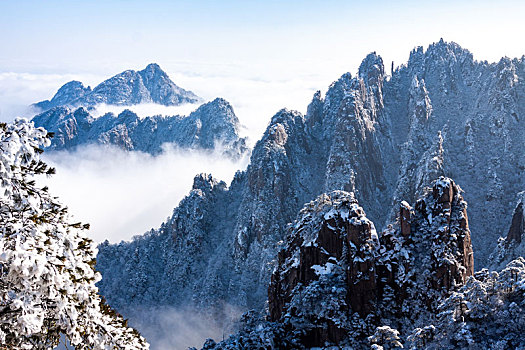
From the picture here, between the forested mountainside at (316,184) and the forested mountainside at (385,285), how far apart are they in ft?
234

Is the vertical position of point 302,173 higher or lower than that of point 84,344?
lower

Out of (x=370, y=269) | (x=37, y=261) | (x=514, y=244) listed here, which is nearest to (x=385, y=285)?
(x=370, y=269)

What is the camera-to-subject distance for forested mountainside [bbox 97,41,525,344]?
150m

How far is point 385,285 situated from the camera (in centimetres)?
6206

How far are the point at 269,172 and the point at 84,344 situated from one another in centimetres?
15815

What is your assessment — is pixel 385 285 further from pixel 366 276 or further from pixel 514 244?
pixel 514 244

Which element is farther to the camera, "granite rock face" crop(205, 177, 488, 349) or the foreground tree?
"granite rock face" crop(205, 177, 488, 349)

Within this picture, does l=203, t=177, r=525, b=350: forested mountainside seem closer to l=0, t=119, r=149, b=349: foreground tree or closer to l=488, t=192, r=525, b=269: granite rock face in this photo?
l=488, t=192, r=525, b=269: granite rock face

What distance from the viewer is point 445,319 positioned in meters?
47.8

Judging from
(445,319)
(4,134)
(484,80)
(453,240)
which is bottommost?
(445,319)

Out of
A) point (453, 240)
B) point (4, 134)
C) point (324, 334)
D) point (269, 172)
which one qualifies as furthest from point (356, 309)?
point (269, 172)

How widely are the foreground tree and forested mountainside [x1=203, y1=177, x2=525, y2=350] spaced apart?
142ft

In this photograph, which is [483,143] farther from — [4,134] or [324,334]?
[4,134]

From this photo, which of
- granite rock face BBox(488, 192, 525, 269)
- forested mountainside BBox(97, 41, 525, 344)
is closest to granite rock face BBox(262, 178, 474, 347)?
granite rock face BBox(488, 192, 525, 269)
